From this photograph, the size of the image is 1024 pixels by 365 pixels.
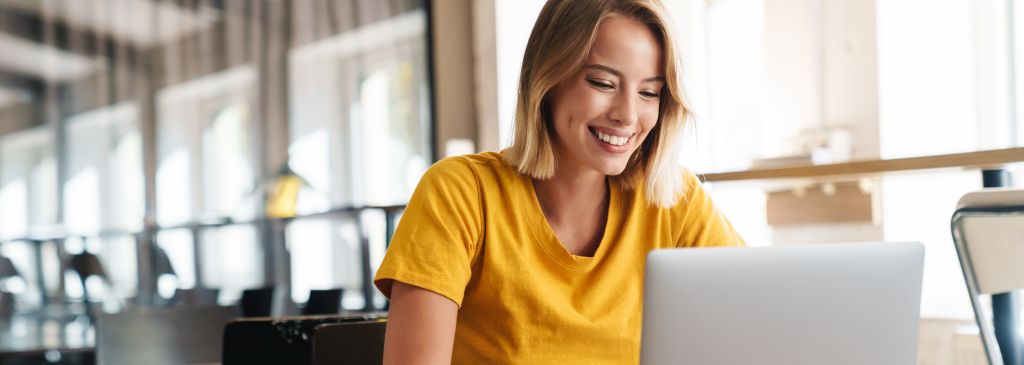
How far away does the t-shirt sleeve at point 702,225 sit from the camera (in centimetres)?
132

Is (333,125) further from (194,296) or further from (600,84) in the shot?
(600,84)

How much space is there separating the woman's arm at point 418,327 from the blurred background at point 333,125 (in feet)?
7.03

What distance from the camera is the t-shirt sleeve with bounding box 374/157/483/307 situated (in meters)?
1.10

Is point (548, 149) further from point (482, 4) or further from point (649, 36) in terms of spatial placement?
point (482, 4)

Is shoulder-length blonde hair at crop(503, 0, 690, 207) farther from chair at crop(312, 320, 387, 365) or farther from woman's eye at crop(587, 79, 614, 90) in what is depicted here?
chair at crop(312, 320, 387, 365)

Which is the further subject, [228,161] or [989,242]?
[228,161]

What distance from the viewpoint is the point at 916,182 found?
11.6 ft

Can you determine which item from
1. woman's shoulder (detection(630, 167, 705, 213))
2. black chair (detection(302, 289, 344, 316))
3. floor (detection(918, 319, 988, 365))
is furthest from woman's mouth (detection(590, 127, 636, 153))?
floor (detection(918, 319, 988, 365))

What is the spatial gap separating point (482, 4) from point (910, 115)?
2.48 m

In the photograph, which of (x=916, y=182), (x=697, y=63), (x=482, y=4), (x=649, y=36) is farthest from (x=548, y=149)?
(x=482, y=4)

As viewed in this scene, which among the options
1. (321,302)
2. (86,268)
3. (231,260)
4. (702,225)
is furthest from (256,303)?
(231,260)

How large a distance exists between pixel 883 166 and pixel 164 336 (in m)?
1.66

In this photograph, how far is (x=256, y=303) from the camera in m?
2.47

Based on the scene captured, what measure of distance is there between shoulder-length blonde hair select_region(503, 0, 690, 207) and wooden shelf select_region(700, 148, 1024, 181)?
728 millimetres
